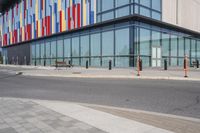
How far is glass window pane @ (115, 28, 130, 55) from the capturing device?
89.8 feet

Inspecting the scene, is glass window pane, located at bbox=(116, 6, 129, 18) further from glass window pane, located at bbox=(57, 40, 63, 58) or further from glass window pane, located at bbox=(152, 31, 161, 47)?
glass window pane, located at bbox=(57, 40, 63, 58)

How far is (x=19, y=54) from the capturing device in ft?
173

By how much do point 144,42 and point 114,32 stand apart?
3693 mm

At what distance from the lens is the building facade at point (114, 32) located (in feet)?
90.0

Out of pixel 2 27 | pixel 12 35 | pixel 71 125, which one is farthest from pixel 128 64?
pixel 2 27

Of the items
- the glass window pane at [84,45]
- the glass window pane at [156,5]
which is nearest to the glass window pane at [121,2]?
the glass window pane at [156,5]

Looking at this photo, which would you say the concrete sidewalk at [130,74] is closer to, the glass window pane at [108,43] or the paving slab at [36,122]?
the glass window pane at [108,43]

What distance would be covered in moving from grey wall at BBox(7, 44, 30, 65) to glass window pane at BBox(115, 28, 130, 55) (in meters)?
25.7

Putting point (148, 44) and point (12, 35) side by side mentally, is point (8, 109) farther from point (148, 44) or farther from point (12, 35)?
point (12, 35)

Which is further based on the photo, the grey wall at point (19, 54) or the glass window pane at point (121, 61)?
the grey wall at point (19, 54)

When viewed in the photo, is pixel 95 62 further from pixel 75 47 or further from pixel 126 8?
pixel 126 8

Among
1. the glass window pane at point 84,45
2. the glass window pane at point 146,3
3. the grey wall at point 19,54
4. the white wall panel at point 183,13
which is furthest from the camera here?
the grey wall at point 19,54

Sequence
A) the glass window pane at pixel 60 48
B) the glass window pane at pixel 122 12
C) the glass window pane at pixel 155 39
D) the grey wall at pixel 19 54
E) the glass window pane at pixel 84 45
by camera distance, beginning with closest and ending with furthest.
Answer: the glass window pane at pixel 122 12, the glass window pane at pixel 155 39, the glass window pane at pixel 84 45, the glass window pane at pixel 60 48, the grey wall at pixel 19 54

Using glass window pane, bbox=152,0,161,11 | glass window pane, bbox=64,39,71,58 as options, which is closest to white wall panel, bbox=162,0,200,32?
glass window pane, bbox=152,0,161,11
